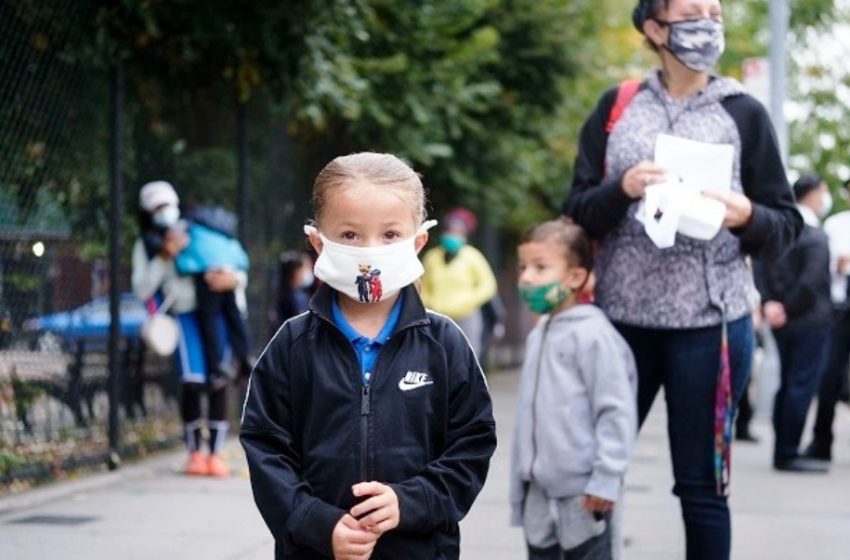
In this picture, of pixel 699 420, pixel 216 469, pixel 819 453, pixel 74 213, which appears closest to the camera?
pixel 699 420

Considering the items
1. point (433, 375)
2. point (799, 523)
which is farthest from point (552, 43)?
point (433, 375)

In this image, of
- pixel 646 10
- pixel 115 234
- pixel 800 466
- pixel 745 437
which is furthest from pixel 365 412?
pixel 745 437

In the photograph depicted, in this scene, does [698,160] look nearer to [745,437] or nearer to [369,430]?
[369,430]

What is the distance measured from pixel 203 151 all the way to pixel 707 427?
7.13 meters

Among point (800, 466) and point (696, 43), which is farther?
point (800, 466)

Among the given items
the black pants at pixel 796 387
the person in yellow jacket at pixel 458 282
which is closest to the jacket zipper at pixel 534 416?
the black pants at pixel 796 387

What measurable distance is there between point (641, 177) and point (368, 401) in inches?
65.4

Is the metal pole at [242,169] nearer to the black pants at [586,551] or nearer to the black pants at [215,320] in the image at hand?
the black pants at [215,320]

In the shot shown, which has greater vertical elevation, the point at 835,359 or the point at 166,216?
the point at 166,216

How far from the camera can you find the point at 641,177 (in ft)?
15.5

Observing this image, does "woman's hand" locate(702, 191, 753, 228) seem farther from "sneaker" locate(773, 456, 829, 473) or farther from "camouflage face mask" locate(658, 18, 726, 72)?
"sneaker" locate(773, 456, 829, 473)

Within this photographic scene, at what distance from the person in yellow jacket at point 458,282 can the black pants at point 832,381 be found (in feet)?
12.5

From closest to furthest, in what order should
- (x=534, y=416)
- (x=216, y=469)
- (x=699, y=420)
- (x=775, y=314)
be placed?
(x=699, y=420) < (x=534, y=416) < (x=216, y=469) < (x=775, y=314)

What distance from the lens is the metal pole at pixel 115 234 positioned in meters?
9.41
